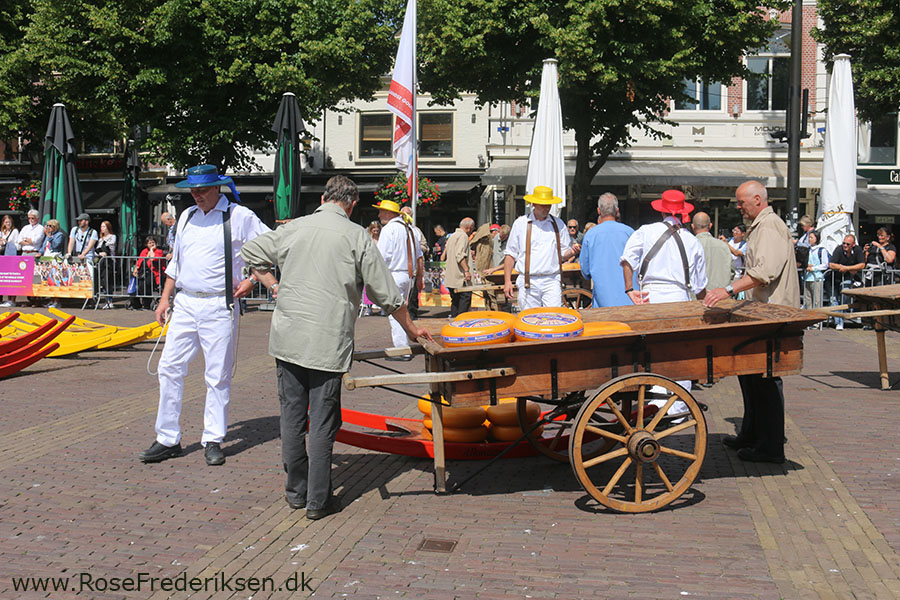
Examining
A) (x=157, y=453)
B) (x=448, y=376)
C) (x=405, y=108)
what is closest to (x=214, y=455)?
(x=157, y=453)

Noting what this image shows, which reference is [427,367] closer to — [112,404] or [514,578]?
[514,578]

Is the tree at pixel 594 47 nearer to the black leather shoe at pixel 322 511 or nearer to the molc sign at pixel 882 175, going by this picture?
the molc sign at pixel 882 175

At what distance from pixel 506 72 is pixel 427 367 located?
18.3 meters

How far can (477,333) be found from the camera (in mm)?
5219

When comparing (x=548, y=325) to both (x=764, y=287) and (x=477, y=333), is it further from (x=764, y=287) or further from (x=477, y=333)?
(x=764, y=287)

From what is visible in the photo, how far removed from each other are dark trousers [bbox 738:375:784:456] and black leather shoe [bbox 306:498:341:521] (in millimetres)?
2752

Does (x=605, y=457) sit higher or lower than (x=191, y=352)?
lower

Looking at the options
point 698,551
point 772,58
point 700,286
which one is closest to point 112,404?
point 700,286

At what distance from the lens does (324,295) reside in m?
5.18

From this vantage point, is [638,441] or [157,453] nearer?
[638,441]

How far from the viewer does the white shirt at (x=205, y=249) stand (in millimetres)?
6340

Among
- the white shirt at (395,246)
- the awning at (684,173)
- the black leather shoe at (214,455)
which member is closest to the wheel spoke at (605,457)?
the black leather shoe at (214,455)

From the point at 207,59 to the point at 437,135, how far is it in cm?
1018

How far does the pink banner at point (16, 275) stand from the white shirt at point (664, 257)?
1503cm
